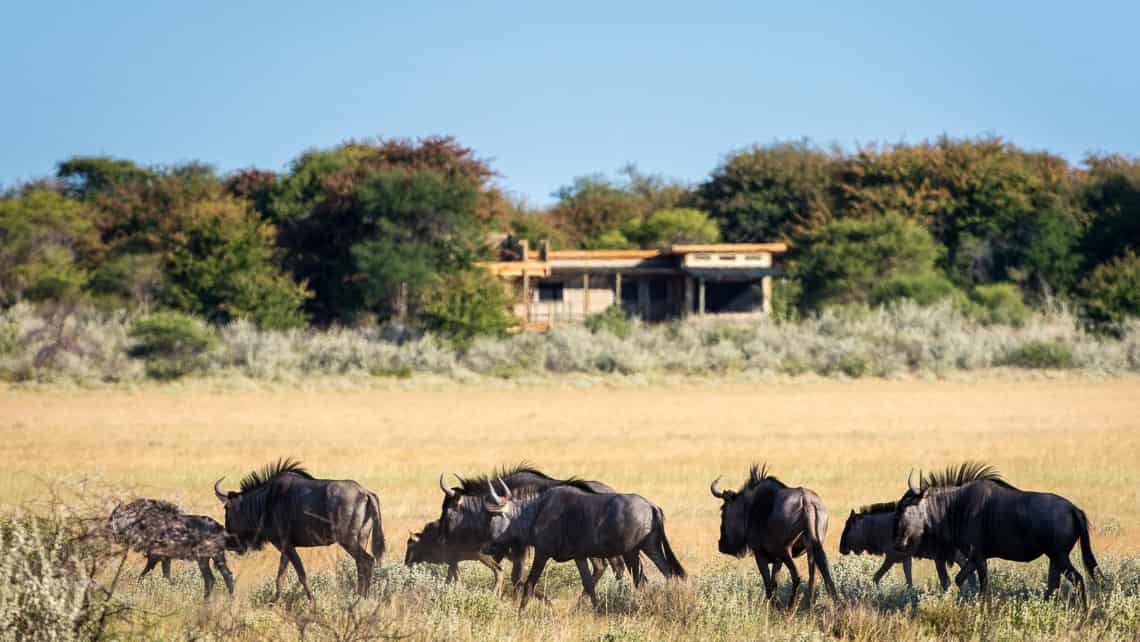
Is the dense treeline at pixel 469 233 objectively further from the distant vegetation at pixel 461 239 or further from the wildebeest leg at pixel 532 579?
the wildebeest leg at pixel 532 579

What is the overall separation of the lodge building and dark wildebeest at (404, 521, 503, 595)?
103 feet

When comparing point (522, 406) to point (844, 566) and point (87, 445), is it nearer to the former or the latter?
point (87, 445)

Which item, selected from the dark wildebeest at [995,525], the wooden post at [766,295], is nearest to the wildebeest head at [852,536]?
the dark wildebeest at [995,525]

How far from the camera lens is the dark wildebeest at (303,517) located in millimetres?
10602

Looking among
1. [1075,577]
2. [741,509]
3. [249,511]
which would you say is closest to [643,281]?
[249,511]

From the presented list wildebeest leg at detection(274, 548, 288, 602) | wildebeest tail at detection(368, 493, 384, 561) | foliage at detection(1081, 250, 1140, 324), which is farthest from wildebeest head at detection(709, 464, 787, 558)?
foliage at detection(1081, 250, 1140, 324)

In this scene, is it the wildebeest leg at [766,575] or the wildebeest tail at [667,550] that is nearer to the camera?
the wildebeest tail at [667,550]

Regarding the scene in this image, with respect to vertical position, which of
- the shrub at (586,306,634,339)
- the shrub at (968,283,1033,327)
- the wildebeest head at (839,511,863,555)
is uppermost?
the shrub at (968,283,1033,327)

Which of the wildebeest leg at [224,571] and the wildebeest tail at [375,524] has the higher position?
the wildebeest tail at [375,524]

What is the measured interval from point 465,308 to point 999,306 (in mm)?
18812

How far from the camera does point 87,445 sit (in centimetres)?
2203

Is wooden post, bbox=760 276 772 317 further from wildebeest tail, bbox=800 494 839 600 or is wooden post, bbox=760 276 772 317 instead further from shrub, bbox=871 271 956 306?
wildebeest tail, bbox=800 494 839 600

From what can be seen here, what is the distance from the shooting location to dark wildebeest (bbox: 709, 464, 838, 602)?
10.0 meters

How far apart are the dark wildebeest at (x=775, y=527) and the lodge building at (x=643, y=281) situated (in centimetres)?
3238
